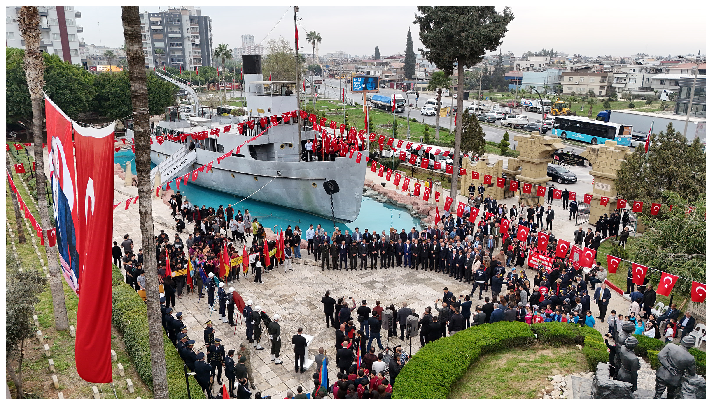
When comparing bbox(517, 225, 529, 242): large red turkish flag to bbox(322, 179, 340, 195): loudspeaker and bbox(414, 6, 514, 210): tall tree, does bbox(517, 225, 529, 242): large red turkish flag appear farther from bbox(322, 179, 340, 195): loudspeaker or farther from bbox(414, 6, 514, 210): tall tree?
bbox(322, 179, 340, 195): loudspeaker

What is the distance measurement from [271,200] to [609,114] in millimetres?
38395

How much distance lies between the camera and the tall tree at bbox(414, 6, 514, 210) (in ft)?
77.4

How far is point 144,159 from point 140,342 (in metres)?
6.55

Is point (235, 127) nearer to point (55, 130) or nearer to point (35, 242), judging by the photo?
point (35, 242)

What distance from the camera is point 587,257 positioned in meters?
17.2

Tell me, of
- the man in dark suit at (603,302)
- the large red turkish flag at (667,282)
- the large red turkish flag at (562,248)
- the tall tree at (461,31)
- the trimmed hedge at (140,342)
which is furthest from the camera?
the tall tree at (461,31)

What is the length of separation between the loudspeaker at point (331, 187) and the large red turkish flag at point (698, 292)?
59.0 ft

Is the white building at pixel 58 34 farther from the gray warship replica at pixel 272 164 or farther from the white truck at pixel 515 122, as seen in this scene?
the white truck at pixel 515 122

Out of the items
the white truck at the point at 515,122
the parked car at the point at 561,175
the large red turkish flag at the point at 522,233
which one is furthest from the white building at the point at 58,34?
the large red turkish flag at the point at 522,233

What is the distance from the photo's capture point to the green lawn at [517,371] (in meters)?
11.9

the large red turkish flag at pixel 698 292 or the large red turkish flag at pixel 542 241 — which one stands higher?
the large red turkish flag at pixel 698 292

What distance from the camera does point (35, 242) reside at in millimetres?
21938

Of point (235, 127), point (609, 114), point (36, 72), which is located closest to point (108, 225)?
point (36, 72)

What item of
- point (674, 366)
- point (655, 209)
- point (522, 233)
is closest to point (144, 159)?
point (674, 366)
